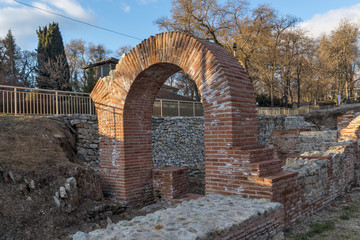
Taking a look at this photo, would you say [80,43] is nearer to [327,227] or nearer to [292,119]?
[292,119]

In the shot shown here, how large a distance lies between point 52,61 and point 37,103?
14635 mm

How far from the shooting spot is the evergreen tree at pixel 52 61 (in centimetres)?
2048

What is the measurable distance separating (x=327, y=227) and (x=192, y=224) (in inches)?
91.8

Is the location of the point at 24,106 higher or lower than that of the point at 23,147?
higher

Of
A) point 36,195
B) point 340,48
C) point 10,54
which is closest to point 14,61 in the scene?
point 10,54

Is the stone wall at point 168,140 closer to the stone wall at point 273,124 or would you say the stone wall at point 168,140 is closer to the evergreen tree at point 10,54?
the stone wall at point 273,124

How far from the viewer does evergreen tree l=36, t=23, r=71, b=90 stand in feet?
67.2

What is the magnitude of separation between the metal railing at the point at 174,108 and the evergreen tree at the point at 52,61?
10690 millimetres

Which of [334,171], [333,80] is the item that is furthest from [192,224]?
[333,80]

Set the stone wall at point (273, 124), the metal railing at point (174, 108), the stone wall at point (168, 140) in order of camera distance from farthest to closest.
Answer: the stone wall at point (273, 124)
the metal railing at point (174, 108)
the stone wall at point (168, 140)

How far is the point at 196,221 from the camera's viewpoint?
109 inches

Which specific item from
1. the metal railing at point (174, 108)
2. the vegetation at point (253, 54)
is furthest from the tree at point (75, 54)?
the metal railing at point (174, 108)

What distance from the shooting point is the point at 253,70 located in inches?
1024

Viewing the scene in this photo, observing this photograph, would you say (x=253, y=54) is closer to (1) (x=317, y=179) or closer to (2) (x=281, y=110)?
(2) (x=281, y=110)
